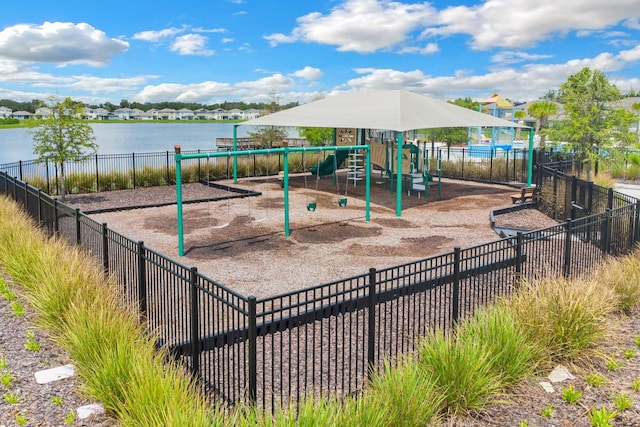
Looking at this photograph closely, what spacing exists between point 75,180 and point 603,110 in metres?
21.1

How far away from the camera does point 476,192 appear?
23031mm

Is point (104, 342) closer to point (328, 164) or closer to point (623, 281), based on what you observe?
point (623, 281)

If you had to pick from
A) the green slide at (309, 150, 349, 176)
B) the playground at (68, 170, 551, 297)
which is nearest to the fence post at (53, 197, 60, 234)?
the playground at (68, 170, 551, 297)

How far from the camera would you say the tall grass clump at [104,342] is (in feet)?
Answer: 15.9

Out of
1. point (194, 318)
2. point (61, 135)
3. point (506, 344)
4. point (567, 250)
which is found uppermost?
point (61, 135)

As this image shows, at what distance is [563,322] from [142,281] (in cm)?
Answer: 538

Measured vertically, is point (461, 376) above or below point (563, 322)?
below

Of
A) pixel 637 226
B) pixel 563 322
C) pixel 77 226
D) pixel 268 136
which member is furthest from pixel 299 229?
pixel 268 136

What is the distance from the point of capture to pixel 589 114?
2098 cm

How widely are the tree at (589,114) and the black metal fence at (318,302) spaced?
21.1 ft

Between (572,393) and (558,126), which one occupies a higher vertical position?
(558,126)

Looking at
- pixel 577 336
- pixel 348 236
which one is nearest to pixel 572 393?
pixel 577 336

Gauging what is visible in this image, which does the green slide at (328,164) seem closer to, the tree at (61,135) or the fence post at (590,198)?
the tree at (61,135)

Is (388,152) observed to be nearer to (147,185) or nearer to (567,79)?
(567,79)
